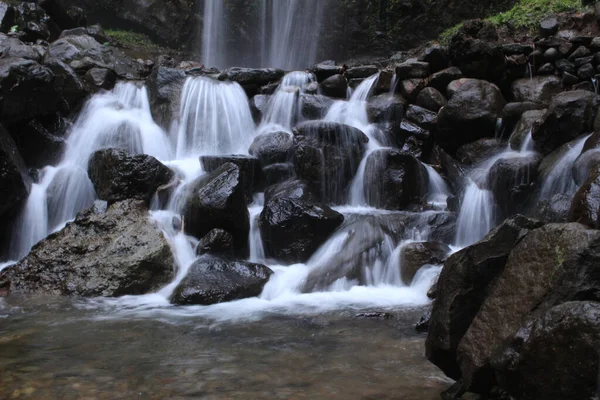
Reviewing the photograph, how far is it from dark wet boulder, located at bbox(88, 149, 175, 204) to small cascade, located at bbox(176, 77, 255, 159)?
2.49 m

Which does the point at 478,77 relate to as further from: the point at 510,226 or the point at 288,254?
the point at 510,226

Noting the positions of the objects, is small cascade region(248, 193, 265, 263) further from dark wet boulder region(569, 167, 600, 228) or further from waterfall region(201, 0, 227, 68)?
waterfall region(201, 0, 227, 68)

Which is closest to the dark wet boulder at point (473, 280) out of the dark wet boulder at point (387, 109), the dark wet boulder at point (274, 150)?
the dark wet boulder at point (274, 150)

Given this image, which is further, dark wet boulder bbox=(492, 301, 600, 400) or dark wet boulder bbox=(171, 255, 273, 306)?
dark wet boulder bbox=(171, 255, 273, 306)

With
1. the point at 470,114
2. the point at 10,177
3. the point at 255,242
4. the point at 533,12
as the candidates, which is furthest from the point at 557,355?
the point at 533,12

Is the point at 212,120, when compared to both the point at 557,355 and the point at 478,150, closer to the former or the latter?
the point at 478,150

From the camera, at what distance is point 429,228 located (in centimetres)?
834

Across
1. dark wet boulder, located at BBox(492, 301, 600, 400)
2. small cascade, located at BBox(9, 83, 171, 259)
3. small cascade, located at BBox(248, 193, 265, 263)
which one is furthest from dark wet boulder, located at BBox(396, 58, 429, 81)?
dark wet boulder, located at BBox(492, 301, 600, 400)

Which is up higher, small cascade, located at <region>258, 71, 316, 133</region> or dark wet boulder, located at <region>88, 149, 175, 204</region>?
small cascade, located at <region>258, 71, 316, 133</region>

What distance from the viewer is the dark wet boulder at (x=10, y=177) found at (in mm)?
8008

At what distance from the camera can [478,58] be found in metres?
11.6

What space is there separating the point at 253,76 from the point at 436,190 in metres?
5.91

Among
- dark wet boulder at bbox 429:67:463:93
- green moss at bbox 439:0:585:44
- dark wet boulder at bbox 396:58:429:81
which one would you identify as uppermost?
green moss at bbox 439:0:585:44

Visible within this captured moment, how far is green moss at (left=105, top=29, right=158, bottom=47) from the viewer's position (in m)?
21.1
